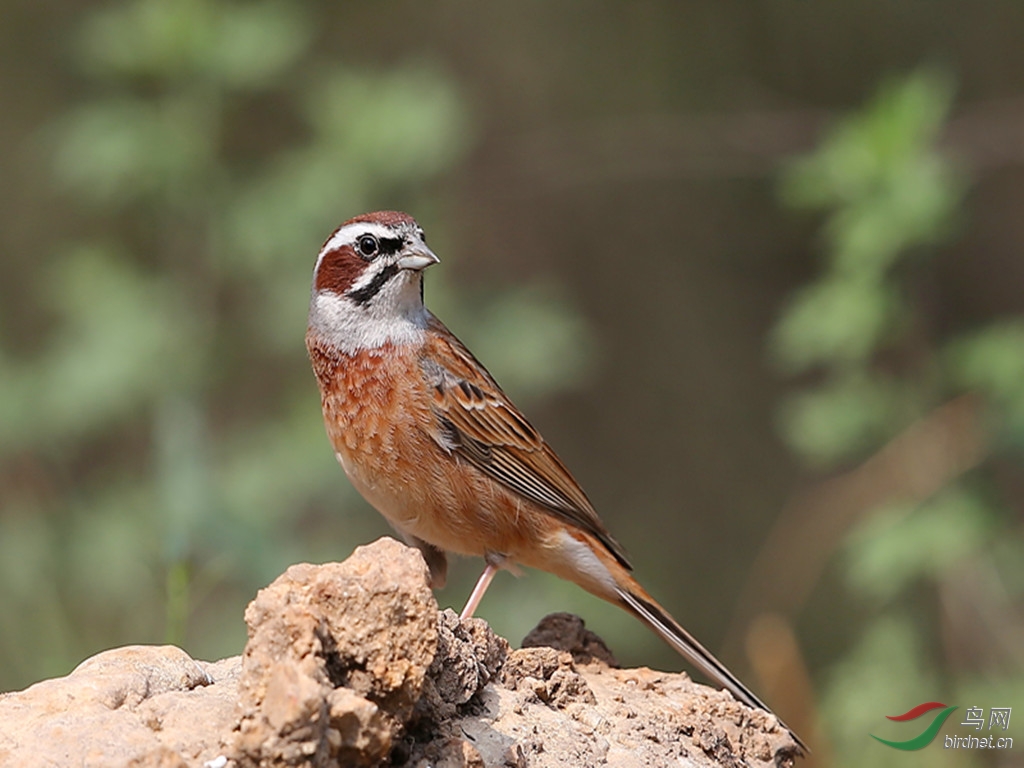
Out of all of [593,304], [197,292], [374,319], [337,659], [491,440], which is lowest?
[337,659]

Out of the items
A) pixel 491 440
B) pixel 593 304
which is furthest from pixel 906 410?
pixel 593 304

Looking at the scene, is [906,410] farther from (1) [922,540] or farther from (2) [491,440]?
(2) [491,440]

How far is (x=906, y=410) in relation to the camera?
293 inches

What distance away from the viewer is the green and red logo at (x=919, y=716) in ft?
18.5

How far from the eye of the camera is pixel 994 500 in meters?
7.17

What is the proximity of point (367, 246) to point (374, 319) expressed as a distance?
0.27m

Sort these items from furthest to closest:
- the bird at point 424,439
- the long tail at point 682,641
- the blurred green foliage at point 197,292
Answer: the blurred green foliage at point 197,292
the bird at point 424,439
the long tail at point 682,641

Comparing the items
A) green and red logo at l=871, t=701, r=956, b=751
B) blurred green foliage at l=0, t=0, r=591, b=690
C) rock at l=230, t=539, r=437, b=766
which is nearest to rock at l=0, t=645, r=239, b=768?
rock at l=230, t=539, r=437, b=766

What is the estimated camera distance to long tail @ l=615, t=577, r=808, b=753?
14.9 ft

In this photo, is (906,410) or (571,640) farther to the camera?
(906,410)

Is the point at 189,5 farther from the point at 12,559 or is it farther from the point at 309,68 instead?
the point at 12,559

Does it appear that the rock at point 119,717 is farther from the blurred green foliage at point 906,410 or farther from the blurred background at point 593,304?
the blurred green foliage at point 906,410

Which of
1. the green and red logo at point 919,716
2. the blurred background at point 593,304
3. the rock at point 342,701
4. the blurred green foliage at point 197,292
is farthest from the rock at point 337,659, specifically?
the blurred green foliage at point 197,292

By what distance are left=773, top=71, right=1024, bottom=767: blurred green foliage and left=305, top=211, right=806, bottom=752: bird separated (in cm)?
252
